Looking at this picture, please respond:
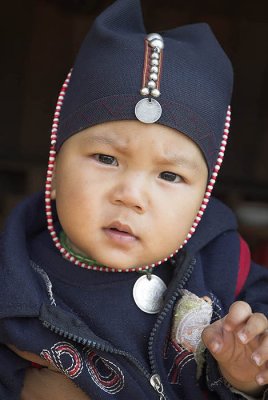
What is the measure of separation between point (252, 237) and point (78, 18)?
1138 mm

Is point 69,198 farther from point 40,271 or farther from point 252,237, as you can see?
point 252,237

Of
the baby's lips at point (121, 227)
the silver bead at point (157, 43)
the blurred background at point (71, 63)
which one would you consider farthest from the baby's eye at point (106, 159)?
the blurred background at point (71, 63)

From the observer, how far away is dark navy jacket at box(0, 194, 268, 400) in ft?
5.48

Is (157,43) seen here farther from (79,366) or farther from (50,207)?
(79,366)

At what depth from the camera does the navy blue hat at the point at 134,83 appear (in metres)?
1.64

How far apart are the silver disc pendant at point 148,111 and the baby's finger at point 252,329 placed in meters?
0.43

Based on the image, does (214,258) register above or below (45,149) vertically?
above

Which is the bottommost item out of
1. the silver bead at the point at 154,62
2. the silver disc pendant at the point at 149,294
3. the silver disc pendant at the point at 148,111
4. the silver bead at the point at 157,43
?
the silver disc pendant at the point at 149,294

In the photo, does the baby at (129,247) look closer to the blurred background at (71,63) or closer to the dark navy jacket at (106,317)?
the dark navy jacket at (106,317)

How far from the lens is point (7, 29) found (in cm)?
283

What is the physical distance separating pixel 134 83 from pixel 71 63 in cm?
131

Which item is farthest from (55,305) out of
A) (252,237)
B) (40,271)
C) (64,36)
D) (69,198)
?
(252,237)

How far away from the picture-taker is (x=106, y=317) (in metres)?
1.72

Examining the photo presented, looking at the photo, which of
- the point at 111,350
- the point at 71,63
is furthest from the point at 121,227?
the point at 71,63
